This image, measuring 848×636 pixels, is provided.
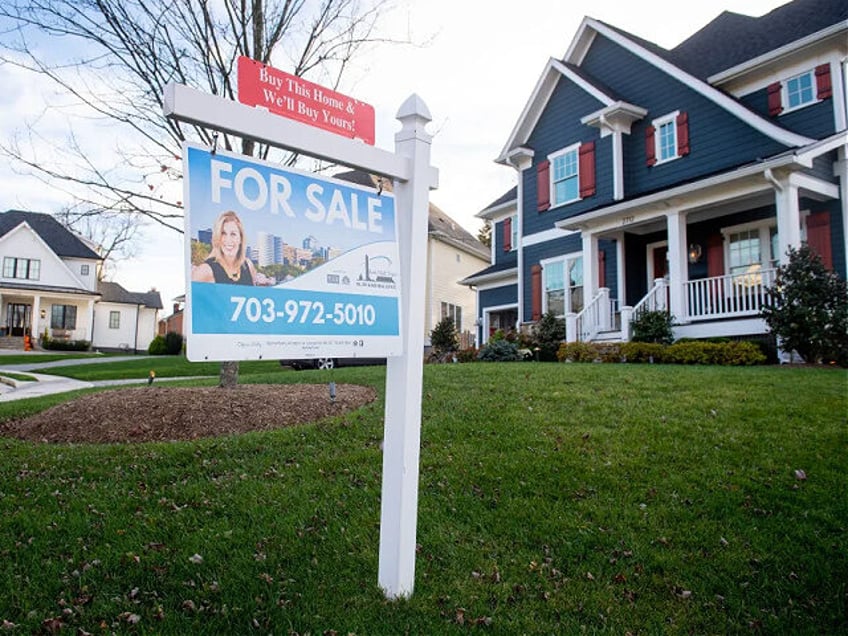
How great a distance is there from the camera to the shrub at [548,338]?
14.6 m

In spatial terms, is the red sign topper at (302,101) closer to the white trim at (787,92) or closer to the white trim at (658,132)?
the white trim at (658,132)

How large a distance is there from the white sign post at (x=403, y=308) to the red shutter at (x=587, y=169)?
13614 mm

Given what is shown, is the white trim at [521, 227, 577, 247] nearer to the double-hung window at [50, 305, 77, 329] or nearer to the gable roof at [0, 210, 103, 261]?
the gable roof at [0, 210, 103, 261]

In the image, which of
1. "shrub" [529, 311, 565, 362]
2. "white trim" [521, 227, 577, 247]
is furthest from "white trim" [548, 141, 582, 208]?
"shrub" [529, 311, 565, 362]

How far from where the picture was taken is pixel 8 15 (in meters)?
6.79

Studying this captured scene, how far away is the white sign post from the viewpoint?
9.39 ft

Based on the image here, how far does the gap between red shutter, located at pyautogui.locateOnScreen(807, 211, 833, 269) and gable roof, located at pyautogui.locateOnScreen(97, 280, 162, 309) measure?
39.3 m

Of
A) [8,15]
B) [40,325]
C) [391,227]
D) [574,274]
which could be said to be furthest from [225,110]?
[40,325]

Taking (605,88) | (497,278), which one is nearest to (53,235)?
(497,278)

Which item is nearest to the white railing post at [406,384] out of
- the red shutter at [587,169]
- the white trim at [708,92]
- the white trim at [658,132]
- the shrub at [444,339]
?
the white trim at [708,92]

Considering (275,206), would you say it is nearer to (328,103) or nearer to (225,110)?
(225,110)

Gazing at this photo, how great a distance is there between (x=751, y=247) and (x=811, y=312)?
3.88 meters

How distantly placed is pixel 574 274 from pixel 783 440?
11.2 m

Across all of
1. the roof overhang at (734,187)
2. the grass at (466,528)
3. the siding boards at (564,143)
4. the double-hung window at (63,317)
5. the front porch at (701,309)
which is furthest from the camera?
the double-hung window at (63,317)
